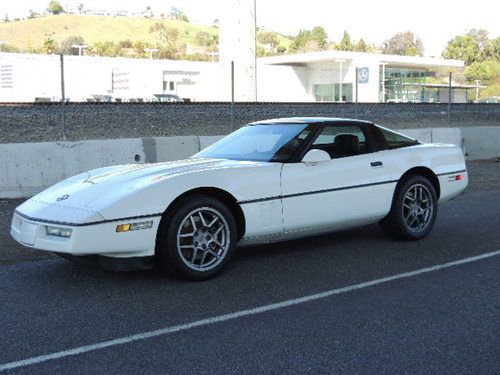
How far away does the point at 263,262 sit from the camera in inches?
239

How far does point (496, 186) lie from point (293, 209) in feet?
22.7

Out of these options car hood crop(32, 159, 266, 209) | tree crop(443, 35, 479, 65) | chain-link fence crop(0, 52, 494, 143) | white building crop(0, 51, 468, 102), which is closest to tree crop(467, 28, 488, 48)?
tree crop(443, 35, 479, 65)

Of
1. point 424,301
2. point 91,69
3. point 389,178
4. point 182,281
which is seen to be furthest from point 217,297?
point 91,69

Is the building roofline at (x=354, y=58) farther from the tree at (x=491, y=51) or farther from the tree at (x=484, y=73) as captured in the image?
the tree at (x=491, y=51)

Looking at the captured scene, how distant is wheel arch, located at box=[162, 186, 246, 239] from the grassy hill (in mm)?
147955

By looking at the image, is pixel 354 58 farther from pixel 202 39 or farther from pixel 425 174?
pixel 202 39

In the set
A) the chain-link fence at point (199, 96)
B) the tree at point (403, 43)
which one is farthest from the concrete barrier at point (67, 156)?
the tree at point (403, 43)

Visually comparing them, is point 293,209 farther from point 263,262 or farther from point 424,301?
point 424,301

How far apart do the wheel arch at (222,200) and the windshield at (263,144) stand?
2.22 ft

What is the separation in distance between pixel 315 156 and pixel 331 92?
164 feet

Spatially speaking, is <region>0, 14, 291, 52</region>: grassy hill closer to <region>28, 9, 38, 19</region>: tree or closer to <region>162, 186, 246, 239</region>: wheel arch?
<region>28, 9, 38, 19</region>: tree

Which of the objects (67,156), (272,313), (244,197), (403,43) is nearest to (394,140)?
(244,197)

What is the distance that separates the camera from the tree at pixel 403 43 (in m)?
137

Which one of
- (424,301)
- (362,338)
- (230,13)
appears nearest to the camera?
(362,338)
